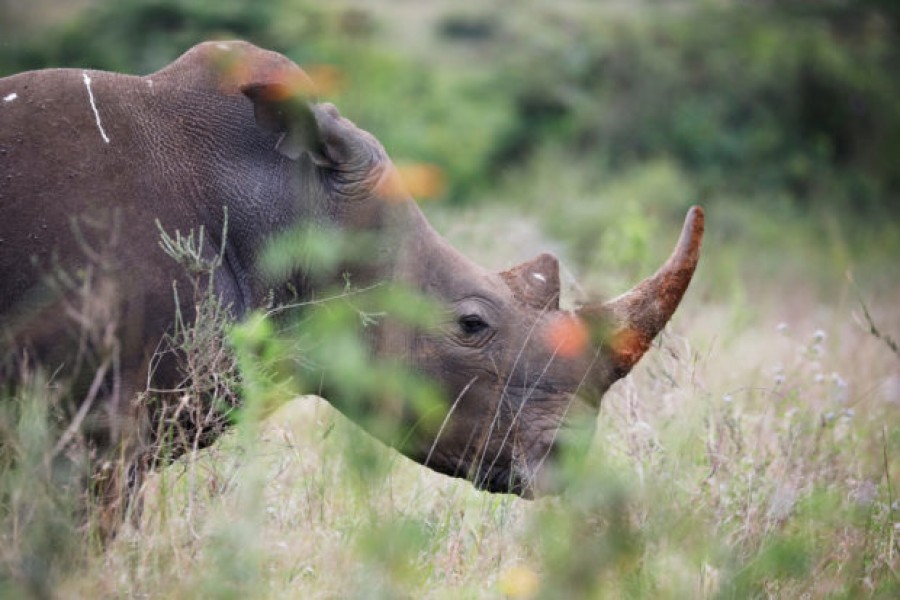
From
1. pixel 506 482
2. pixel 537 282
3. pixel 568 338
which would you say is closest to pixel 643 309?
pixel 568 338

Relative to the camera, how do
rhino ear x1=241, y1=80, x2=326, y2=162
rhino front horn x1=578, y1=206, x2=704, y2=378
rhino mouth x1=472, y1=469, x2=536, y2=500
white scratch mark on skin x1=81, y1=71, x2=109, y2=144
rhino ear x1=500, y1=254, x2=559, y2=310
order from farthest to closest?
rhino ear x1=500, y1=254, x2=559, y2=310 → rhino front horn x1=578, y1=206, x2=704, y2=378 → rhino mouth x1=472, y1=469, x2=536, y2=500 → rhino ear x1=241, y1=80, x2=326, y2=162 → white scratch mark on skin x1=81, y1=71, x2=109, y2=144

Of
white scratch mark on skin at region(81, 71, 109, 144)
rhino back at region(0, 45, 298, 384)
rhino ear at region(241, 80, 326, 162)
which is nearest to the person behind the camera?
rhino back at region(0, 45, 298, 384)

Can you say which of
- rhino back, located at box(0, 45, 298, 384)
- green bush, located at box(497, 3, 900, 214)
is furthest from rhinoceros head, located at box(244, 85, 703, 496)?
green bush, located at box(497, 3, 900, 214)

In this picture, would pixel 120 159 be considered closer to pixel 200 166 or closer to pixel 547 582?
pixel 200 166

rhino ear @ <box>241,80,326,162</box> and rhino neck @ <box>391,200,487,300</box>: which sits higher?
rhino ear @ <box>241,80,326,162</box>

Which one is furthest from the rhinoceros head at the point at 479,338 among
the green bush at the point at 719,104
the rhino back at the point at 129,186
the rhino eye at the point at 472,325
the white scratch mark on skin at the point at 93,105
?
the green bush at the point at 719,104

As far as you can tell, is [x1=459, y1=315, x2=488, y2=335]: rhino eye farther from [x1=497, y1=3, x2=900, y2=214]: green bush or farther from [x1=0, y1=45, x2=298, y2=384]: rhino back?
[x1=497, y1=3, x2=900, y2=214]: green bush

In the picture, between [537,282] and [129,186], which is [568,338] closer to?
[537,282]

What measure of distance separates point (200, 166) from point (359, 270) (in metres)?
0.79

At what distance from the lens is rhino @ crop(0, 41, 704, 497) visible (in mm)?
4480

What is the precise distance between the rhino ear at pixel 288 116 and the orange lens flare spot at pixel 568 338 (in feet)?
4.10

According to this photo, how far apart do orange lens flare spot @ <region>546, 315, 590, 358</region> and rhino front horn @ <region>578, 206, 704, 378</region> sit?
0.19 ft

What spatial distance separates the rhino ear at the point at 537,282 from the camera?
5340 mm

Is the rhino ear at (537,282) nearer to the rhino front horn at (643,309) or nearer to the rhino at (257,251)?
the rhino at (257,251)
